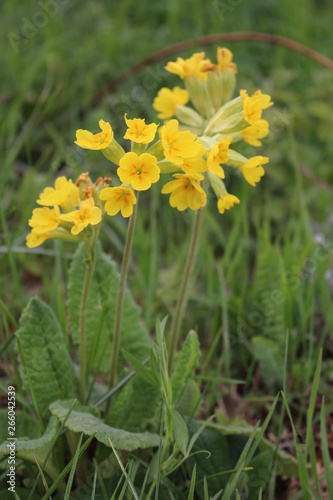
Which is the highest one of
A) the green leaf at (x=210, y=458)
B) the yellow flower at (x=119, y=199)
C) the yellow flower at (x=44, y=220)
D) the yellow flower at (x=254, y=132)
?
the yellow flower at (x=254, y=132)

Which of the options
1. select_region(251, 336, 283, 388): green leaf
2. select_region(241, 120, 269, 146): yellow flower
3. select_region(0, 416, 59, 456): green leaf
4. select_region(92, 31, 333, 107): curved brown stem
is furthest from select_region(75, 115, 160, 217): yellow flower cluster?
select_region(92, 31, 333, 107): curved brown stem

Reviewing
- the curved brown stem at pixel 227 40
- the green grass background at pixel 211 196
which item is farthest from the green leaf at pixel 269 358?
the curved brown stem at pixel 227 40

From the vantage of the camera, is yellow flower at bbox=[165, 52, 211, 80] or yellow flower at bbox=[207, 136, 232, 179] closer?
yellow flower at bbox=[207, 136, 232, 179]

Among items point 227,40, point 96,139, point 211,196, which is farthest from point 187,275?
point 227,40

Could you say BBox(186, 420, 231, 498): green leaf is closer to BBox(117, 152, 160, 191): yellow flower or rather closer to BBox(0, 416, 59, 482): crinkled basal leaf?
BBox(0, 416, 59, 482): crinkled basal leaf

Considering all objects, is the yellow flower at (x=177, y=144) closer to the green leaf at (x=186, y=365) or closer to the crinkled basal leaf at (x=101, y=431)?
the green leaf at (x=186, y=365)

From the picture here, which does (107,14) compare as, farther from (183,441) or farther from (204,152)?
(183,441)

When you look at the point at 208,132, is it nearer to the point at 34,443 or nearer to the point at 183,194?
the point at 183,194
